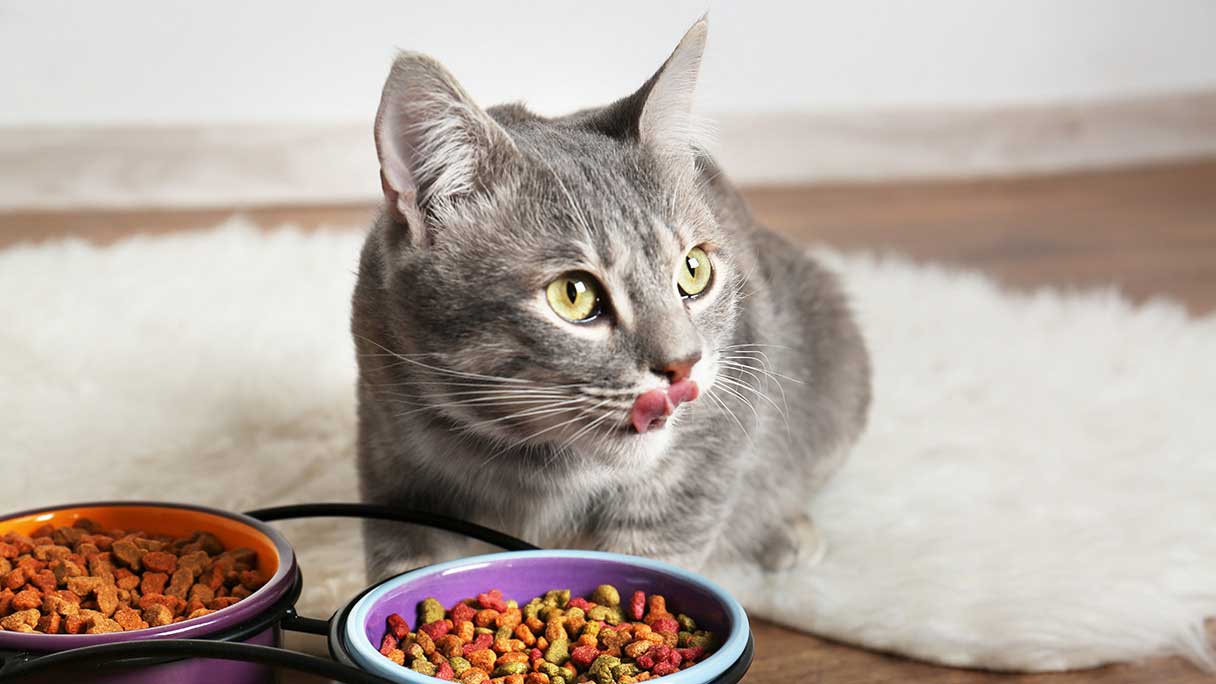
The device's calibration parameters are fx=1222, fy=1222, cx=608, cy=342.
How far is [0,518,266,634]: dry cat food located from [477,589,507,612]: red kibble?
19 cm

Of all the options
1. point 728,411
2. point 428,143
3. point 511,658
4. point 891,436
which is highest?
point 428,143

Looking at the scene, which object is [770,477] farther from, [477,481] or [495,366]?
[495,366]

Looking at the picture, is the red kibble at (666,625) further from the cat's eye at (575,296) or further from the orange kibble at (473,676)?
the cat's eye at (575,296)

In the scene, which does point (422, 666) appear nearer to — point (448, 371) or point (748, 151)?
point (448, 371)

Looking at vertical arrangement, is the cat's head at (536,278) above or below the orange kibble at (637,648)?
above

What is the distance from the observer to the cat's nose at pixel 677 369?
1.00m

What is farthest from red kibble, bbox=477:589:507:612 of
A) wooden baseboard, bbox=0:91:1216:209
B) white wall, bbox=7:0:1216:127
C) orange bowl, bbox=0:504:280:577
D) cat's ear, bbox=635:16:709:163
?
wooden baseboard, bbox=0:91:1216:209

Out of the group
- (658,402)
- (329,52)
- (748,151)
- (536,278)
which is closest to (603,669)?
(658,402)

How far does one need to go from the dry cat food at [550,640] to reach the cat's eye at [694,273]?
0.91 ft

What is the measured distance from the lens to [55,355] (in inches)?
74.2

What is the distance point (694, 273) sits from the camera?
1124 millimetres

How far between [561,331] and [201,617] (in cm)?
36

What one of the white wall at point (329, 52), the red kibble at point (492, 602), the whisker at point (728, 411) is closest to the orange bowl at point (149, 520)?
the red kibble at point (492, 602)

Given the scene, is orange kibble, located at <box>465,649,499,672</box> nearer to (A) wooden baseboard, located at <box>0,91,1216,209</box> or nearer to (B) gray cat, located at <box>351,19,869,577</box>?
(B) gray cat, located at <box>351,19,869,577</box>
